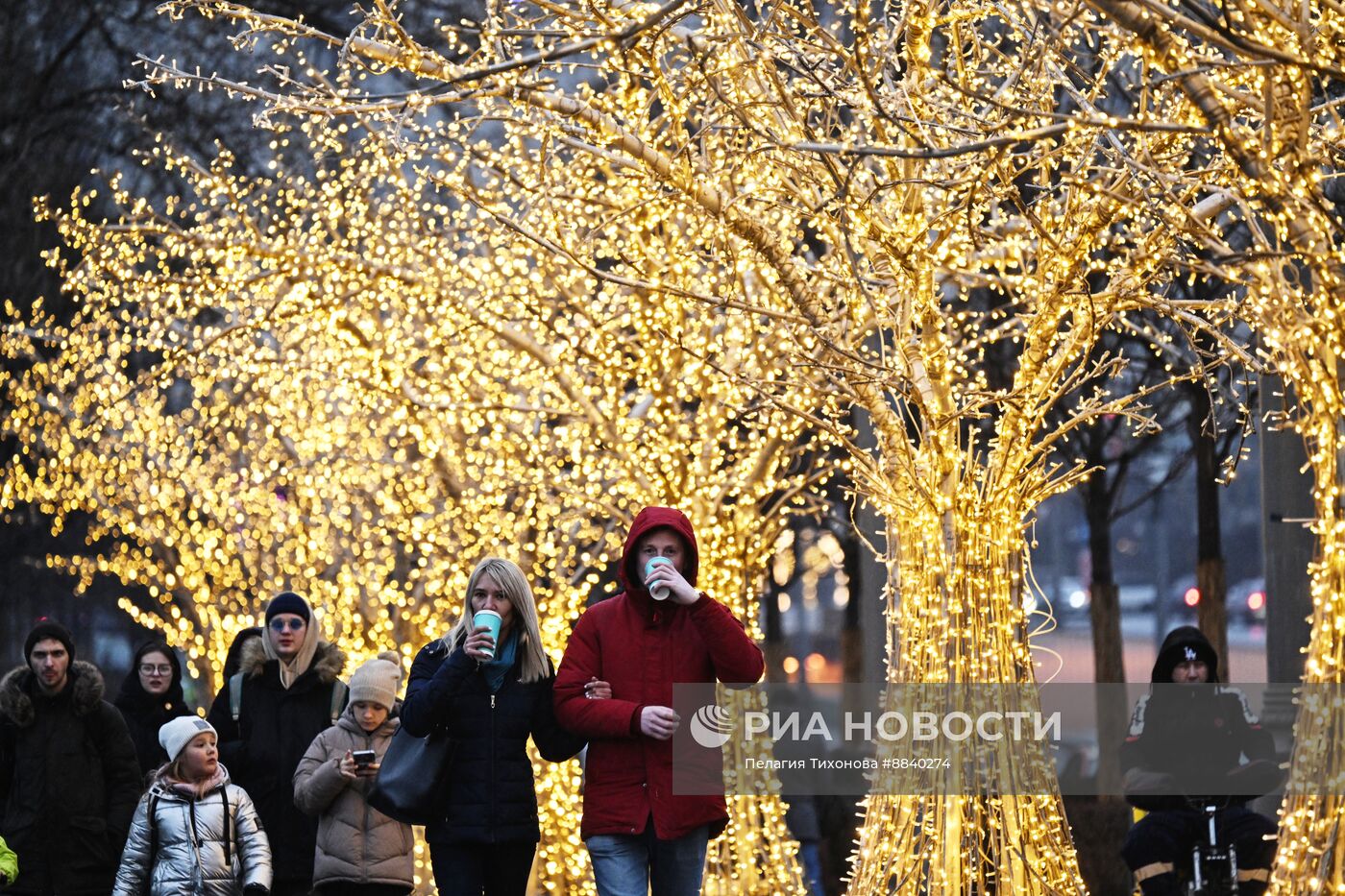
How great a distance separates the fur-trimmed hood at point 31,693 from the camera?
698 cm

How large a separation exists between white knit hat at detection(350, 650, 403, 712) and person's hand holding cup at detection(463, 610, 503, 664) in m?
1.06

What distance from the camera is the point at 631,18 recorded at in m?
5.65

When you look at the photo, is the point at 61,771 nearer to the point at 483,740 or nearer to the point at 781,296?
the point at 483,740

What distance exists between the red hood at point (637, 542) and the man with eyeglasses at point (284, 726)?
1773mm

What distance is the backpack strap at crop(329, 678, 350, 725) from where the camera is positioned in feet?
21.6

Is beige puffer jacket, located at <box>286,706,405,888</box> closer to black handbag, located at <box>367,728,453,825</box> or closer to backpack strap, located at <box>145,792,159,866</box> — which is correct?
backpack strap, located at <box>145,792,159,866</box>

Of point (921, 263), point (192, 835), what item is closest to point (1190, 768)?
point (921, 263)

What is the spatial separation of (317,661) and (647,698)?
6.21 ft

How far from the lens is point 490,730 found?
5.23 m

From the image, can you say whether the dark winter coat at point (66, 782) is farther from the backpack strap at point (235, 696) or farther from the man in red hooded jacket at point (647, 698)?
the man in red hooded jacket at point (647, 698)

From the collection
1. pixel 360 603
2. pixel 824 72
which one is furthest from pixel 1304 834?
pixel 360 603

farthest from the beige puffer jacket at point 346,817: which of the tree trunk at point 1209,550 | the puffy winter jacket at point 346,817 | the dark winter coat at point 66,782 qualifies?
the tree trunk at point 1209,550

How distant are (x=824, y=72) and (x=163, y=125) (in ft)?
36.3

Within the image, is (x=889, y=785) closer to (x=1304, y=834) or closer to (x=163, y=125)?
(x=1304, y=834)
